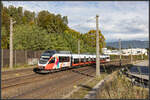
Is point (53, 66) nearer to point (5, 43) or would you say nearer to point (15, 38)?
point (15, 38)

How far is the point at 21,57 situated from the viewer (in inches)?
1106

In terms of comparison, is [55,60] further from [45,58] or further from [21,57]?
[21,57]

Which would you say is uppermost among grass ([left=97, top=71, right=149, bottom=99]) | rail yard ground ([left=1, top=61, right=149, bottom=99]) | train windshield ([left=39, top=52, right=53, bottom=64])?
train windshield ([left=39, top=52, right=53, bottom=64])

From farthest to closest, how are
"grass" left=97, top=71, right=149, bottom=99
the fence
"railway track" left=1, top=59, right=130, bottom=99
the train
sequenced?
the fence → the train → "railway track" left=1, top=59, right=130, bottom=99 → "grass" left=97, top=71, right=149, bottom=99

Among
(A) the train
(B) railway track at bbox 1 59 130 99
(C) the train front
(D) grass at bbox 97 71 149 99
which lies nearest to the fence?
(A) the train

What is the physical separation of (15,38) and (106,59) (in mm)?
24823

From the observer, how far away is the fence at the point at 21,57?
24.8 metres

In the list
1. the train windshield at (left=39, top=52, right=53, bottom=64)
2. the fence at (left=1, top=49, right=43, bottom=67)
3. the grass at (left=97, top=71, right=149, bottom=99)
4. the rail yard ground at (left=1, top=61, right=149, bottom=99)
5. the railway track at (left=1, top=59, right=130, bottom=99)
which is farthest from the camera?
the fence at (left=1, top=49, right=43, bottom=67)

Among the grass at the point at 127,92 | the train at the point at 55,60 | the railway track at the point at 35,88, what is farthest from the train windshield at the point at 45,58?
the grass at the point at 127,92

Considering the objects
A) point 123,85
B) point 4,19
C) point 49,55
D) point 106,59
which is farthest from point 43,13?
point 123,85

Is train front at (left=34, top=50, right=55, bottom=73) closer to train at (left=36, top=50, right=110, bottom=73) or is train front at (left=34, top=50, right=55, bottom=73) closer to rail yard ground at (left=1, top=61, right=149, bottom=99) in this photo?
train at (left=36, top=50, right=110, bottom=73)

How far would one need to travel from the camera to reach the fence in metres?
24.8

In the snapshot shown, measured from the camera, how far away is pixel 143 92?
654 centimetres

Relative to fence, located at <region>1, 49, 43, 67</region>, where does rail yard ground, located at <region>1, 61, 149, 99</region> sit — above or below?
below
